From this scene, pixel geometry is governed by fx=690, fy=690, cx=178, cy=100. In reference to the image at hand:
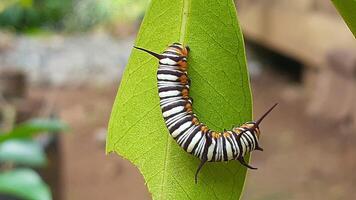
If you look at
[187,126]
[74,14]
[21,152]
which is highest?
[187,126]

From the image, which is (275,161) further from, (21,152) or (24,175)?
(24,175)

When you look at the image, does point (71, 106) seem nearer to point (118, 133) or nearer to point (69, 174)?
point (69, 174)

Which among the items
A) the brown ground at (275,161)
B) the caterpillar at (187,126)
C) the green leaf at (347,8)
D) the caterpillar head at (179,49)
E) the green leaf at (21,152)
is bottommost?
the brown ground at (275,161)

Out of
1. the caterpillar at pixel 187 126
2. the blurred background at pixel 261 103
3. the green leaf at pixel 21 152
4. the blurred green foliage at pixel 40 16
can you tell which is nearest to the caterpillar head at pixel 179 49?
the caterpillar at pixel 187 126

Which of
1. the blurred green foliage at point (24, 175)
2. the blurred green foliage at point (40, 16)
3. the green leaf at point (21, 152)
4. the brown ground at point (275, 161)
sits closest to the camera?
the blurred green foliage at point (24, 175)

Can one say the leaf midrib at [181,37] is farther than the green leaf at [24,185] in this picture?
No

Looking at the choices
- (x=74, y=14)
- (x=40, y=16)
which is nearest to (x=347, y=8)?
(x=40, y=16)

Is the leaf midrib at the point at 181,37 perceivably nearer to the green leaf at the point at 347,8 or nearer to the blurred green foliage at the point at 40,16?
the green leaf at the point at 347,8
